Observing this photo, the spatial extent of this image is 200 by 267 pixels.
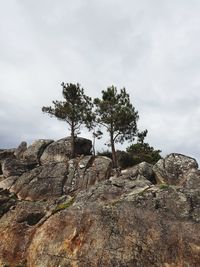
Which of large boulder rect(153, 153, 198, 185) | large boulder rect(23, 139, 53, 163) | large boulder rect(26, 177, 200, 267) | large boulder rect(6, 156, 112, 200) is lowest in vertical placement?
large boulder rect(26, 177, 200, 267)

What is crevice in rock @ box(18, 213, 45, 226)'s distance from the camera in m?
23.0

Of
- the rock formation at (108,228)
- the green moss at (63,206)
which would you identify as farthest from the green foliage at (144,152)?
the green moss at (63,206)

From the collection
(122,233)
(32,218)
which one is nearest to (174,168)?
(122,233)

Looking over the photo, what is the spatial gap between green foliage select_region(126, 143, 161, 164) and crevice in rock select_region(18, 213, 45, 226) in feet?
98.1

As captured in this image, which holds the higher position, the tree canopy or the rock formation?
the tree canopy

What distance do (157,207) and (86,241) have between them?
584cm

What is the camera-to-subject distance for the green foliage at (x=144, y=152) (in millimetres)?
51431

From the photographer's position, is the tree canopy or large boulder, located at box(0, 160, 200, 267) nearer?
large boulder, located at box(0, 160, 200, 267)

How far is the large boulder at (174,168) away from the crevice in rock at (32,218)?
18522 mm

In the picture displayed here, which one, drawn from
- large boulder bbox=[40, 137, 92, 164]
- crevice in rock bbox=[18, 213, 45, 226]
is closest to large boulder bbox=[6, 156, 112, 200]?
large boulder bbox=[40, 137, 92, 164]

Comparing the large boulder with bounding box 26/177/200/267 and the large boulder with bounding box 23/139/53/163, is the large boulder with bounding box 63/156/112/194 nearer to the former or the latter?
the large boulder with bounding box 23/139/53/163

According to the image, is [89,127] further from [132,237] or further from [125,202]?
[132,237]

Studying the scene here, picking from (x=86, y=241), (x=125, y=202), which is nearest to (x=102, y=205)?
(x=125, y=202)

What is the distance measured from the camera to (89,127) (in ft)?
152
